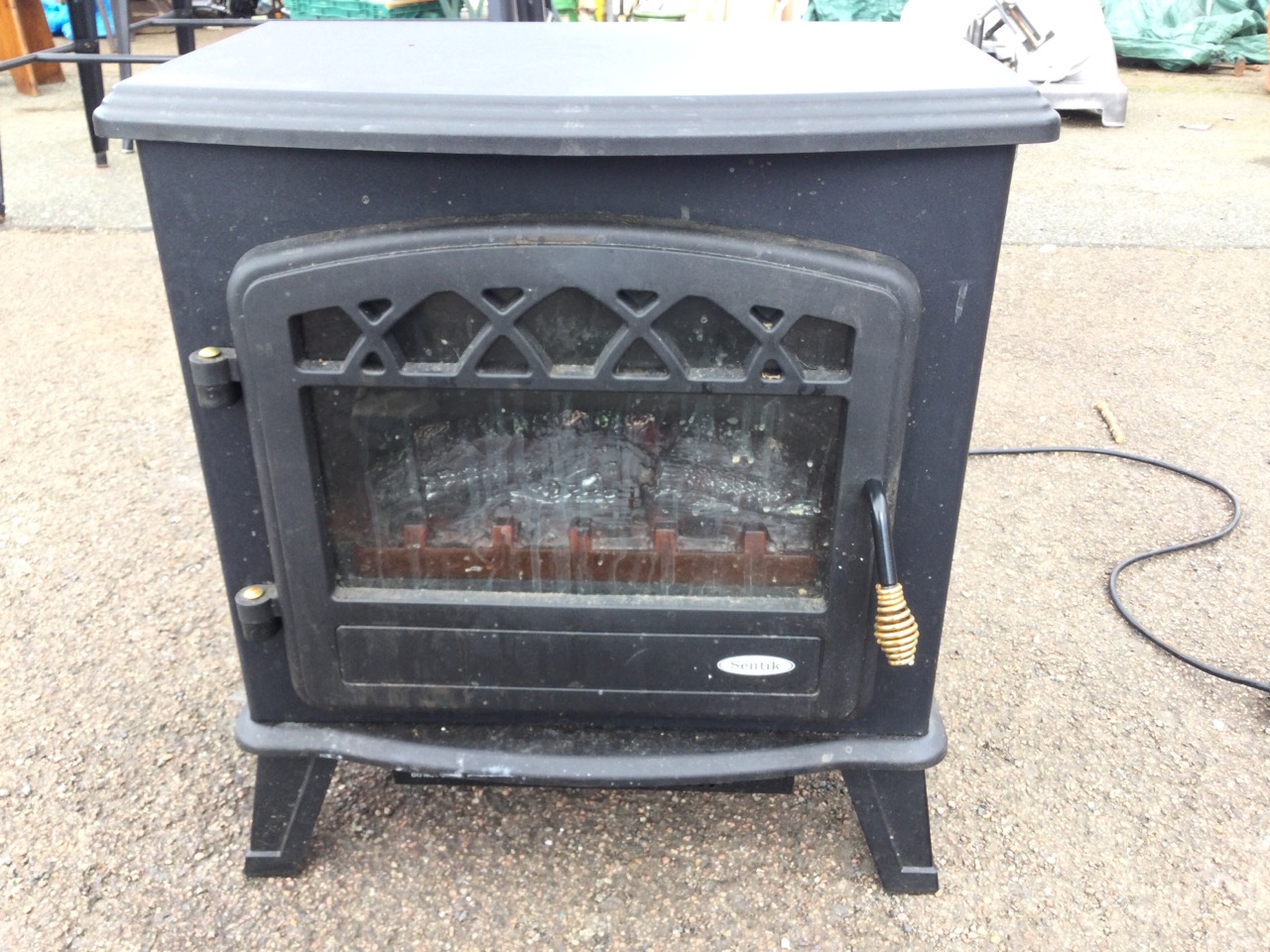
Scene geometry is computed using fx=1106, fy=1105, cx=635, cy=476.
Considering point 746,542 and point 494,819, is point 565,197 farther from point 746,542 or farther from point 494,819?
point 494,819

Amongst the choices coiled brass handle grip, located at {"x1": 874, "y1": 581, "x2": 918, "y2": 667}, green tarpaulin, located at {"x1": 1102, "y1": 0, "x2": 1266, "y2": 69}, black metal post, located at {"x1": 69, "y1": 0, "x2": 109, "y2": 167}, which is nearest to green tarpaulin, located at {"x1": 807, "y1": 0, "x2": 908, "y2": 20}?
green tarpaulin, located at {"x1": 1102, "y1": 0, "x2": 1266, "y2": 69}

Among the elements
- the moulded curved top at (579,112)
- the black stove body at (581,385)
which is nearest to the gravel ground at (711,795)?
the black stove body at (581,385)

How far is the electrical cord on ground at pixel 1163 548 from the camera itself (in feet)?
6.16

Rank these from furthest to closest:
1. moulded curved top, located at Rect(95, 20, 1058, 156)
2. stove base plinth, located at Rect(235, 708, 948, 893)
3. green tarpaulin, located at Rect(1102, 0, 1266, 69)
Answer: green tarpaulin, located at Rect(1102, 0, 1266, 69)
stove base plinth, located at Rect(235, 708, 948, 893)
moulded curved top, located at Rect(95, 20, 1058, 156)

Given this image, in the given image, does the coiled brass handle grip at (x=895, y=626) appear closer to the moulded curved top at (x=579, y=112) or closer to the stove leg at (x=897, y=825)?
the stove leg at (x=897, y=825)

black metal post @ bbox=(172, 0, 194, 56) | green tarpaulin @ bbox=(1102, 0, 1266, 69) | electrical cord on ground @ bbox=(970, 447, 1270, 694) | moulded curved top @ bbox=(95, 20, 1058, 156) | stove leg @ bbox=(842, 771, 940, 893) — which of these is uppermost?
moulded curved top @ bbox=(95, 20, 1058, 156)

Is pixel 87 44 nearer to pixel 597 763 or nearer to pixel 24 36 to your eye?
pixel 24 36

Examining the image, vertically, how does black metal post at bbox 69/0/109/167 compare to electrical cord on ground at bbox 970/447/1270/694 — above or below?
above

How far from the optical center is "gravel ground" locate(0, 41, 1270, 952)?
1.46m

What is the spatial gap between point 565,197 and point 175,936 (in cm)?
107

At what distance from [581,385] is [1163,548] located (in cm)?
154

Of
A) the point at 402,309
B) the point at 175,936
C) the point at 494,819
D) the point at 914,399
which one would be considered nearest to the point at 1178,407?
the point at 914,399

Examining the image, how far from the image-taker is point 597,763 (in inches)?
53.9

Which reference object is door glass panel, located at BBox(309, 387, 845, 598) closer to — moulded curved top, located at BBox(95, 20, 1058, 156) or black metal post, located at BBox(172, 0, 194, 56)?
moulded curved top, located at BBox(95, 20, 1058, 156)
